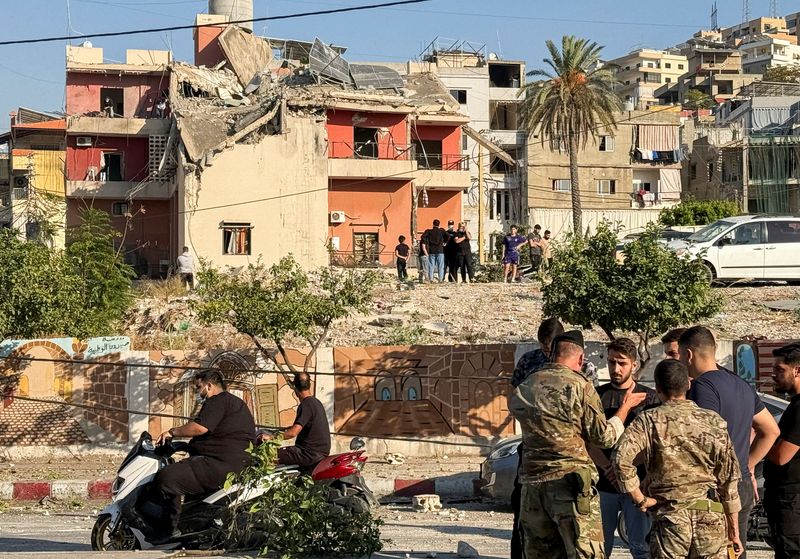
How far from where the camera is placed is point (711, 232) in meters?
26.8

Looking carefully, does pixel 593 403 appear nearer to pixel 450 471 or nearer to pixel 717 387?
pixel 717 387

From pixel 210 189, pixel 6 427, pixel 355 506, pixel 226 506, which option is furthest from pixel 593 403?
pixel 210 189

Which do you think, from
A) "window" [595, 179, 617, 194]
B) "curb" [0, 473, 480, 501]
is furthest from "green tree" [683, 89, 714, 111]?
"curb" [0, 473, 480, 501]

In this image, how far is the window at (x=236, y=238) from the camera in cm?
3928

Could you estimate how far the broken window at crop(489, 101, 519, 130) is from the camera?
217 ft

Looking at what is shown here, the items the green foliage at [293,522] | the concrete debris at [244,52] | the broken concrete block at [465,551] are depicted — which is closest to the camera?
the green foliage at [293,522]

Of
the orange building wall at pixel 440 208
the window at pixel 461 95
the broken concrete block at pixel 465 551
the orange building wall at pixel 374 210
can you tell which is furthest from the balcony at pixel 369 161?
the broken concrete block at pixel 465 551

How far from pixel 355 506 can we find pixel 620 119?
57.3m

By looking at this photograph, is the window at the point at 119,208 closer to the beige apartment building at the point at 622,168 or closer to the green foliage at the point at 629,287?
the beige apartment building at the point at 622,168

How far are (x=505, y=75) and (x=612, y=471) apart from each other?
6348cm

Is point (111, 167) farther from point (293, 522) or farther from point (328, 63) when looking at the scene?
point (293, 522)

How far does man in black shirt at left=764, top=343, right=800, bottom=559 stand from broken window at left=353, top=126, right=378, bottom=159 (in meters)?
36.0

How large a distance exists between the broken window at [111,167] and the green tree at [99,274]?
26.5 metres

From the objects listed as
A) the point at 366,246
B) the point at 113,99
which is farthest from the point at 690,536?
the point at 113,99
